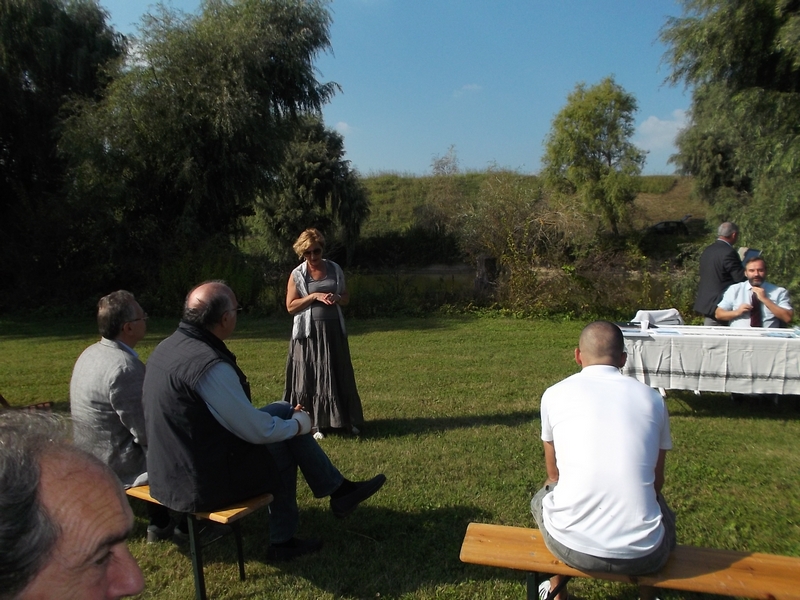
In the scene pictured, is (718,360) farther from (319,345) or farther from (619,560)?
(619,560)

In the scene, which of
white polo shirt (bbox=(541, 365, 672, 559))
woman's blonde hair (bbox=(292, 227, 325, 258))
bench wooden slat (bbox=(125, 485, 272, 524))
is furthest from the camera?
woman's blonde hair (bbox=(292, 227, 325, 258))

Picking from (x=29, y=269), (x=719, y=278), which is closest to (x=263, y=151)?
(x=29, y=269)

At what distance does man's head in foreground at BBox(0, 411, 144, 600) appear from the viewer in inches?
39.6

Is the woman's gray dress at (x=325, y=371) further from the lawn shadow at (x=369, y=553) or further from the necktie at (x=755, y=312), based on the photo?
the necktie at (x=755, y=312)

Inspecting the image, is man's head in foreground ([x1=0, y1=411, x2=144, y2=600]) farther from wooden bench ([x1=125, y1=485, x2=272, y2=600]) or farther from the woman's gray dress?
the woman's gray dress

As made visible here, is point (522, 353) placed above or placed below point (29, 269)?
below

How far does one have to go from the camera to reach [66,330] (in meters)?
13.3

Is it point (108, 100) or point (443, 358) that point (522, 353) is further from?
point (108, 100)

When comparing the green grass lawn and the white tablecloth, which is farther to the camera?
the white tablecloth

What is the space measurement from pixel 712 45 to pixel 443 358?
7.07 meters

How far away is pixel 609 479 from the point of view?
8.13 ft

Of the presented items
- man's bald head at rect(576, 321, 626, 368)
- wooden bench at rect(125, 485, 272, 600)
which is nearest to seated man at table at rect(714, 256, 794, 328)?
man's bald head at rect(576, 321, 626, 368)

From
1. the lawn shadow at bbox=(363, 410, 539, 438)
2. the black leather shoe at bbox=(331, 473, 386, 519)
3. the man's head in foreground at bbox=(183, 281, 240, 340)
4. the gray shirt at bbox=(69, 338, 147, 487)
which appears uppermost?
the man's head in foreground at bbox=(183, 281, 240, 340)

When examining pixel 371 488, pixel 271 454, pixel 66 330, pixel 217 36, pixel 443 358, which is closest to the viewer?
pixel 271 454
